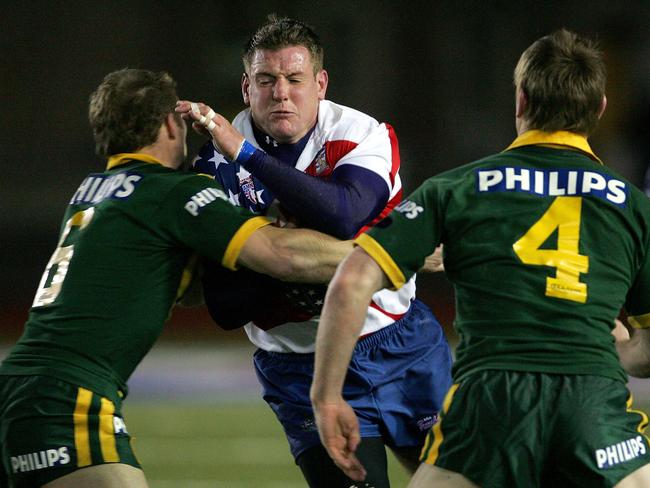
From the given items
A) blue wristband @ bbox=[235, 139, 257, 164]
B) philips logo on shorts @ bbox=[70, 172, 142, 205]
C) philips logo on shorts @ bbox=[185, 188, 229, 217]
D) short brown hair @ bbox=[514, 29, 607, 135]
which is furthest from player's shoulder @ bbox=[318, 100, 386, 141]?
short brown hair @ bbox=[514, 29, 607, 135]

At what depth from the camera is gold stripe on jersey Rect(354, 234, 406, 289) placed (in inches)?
122

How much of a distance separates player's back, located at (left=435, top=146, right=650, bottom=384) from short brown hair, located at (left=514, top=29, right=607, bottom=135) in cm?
16

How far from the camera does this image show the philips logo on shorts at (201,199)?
354 centimetres

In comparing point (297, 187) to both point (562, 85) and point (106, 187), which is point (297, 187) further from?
point (562, 85)

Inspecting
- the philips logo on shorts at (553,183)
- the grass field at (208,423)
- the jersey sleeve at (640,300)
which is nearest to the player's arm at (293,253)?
the philips logo on shorts at (553,183)

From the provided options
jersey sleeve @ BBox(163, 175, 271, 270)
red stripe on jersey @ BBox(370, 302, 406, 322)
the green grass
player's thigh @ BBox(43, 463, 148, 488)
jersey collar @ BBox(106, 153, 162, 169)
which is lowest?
the green grass

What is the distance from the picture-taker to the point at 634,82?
15352 mm

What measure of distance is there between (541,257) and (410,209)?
40 centimetres

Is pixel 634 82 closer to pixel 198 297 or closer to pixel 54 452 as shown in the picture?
pixel 198 297

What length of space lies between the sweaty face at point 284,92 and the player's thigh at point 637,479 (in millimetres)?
1892

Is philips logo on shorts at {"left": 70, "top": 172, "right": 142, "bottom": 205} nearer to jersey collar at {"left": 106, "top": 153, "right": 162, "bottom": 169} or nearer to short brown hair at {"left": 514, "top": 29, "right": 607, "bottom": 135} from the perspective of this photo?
jersey collar at {"left": 106, "top": 153, "right": 162, "bottom": 169}

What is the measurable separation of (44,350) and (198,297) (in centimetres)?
80

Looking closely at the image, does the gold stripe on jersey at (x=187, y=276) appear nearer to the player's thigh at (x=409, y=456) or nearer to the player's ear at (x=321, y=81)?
the player's ear at (x=321, y=81)

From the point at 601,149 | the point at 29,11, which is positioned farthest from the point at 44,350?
the point at 29,11
